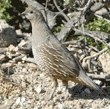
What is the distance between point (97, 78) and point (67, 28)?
1.85 metres

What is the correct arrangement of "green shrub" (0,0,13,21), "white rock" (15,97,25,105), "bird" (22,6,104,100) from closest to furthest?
"bird" (22,6,104,100) → "white rock" (15,97,25,105) → "green shrub" (0,0,13,21)

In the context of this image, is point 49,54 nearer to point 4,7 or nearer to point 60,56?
point 60,56

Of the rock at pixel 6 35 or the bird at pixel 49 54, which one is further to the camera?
the rock at pixel 6 35

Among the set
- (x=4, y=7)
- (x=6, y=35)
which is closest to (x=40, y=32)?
(x=6, y=35)

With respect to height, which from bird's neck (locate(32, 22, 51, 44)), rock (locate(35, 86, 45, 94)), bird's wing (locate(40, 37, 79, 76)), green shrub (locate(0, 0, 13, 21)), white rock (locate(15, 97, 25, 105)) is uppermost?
green shrub (locate(0, 0, 13, 21))

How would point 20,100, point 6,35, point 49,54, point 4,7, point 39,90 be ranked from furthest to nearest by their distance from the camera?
point 4,7 → point 6,35 → point 39,90 → point 20,100 → point 49,54

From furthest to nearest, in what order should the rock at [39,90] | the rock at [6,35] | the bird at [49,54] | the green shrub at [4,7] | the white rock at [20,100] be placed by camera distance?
the green shrub at [4,7] < the rock at [6,35] < the rock at [39,90] < the white rock at [20,100] < the bird at [49,54]

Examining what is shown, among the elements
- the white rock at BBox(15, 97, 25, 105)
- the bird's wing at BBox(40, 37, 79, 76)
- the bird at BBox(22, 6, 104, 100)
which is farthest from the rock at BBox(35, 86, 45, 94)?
the bird's wing at BBox(40, 37, 79, 76)

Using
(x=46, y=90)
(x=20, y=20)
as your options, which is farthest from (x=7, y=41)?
(x=46, y=90)

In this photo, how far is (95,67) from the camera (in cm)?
495

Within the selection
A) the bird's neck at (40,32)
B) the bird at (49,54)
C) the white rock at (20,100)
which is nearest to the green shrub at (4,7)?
the bird at (49,54)

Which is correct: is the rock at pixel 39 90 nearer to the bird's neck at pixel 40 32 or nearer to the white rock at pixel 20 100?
the white rock at pixel 20 100

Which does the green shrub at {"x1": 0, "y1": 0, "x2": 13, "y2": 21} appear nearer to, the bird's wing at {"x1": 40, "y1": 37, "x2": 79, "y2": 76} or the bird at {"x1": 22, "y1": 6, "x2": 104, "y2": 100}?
the bird at {"x1": 22, "y1": 6, "x2": 104, "y2": 100}

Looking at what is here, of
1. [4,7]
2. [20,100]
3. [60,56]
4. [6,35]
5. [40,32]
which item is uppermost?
[4,7]
